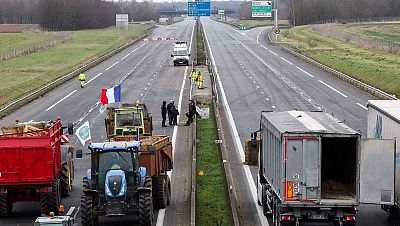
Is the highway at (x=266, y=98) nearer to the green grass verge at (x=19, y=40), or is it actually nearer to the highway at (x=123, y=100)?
the highway at (x=123, y=100)

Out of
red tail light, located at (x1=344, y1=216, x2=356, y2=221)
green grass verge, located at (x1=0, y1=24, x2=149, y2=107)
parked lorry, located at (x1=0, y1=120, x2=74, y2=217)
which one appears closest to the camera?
red tail light, located at (x1=344, y1=216, x2=356, y2=221)

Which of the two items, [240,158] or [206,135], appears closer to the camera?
[240,158]

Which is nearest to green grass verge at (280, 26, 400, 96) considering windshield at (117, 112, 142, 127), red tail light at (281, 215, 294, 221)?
windshield at (117, 112, 142, 127)

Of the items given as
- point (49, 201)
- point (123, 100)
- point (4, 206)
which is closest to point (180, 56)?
point (123, 100)

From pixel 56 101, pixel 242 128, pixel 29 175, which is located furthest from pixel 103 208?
pixel 56 101

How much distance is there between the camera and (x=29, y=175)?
819 inches

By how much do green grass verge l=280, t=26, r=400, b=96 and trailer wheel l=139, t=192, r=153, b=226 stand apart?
111 ft

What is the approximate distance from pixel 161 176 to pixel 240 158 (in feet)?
29.2

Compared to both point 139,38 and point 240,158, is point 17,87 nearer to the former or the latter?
point 240,158

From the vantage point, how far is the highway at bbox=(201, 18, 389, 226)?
77.2 feet

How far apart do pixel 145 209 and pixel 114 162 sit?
1393 millimetres

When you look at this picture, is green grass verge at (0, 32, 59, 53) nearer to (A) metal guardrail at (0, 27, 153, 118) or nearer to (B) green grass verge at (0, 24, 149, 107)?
(B) green grass verge at (0, 24, 149, 107)

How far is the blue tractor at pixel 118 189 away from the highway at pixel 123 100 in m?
1.69

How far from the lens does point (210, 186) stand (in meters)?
24.8
